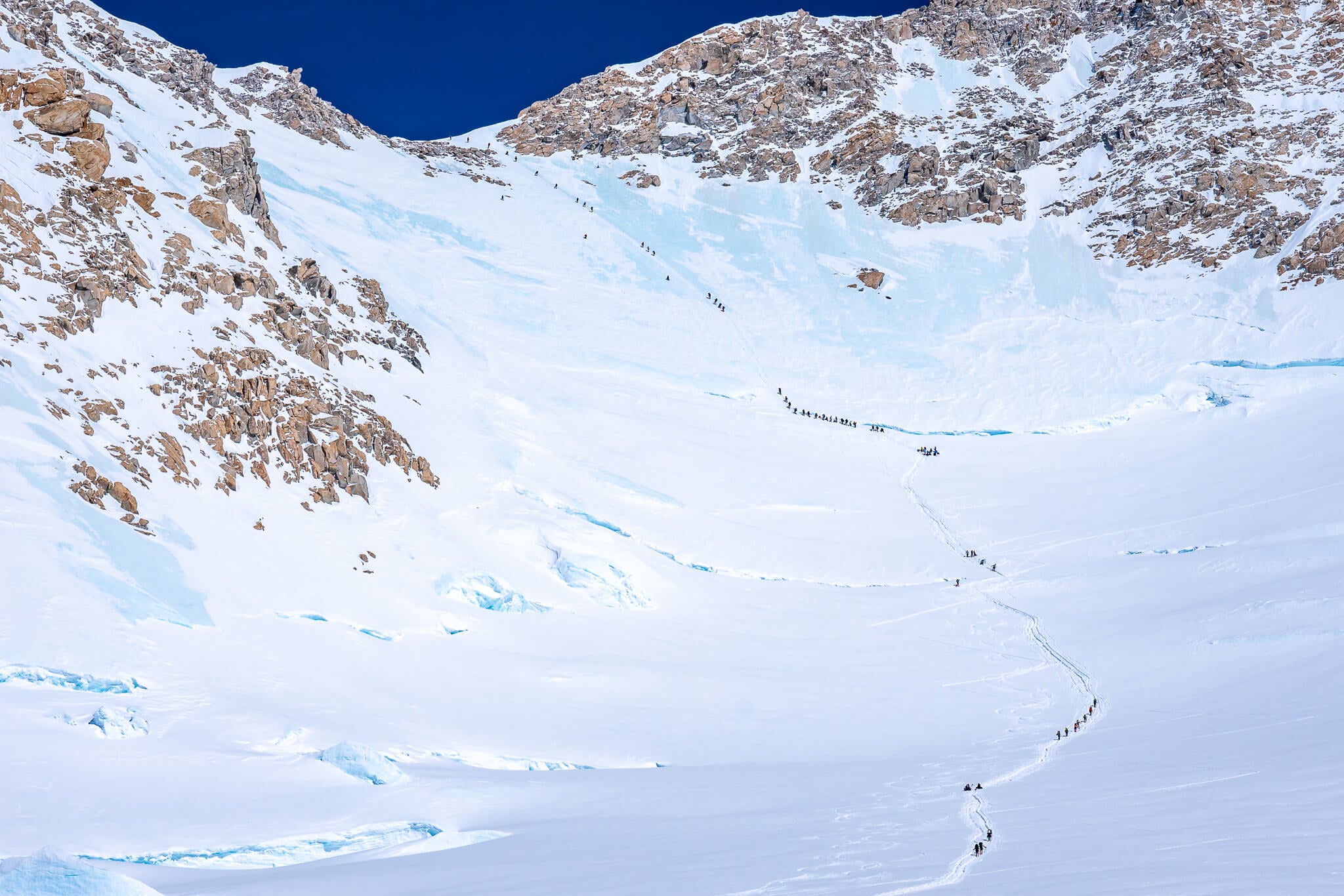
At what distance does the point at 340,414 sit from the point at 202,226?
39.7ft

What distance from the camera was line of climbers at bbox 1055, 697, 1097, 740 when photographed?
29516 mm

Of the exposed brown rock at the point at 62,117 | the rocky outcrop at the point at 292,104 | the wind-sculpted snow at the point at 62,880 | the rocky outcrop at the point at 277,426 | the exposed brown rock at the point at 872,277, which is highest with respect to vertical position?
the rocky outcrop at the point at 292,104

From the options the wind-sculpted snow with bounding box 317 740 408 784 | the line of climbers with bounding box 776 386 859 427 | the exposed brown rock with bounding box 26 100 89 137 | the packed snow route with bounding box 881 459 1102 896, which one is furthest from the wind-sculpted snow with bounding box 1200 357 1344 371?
the exposed brown rock with bounding box 26 100 89 137

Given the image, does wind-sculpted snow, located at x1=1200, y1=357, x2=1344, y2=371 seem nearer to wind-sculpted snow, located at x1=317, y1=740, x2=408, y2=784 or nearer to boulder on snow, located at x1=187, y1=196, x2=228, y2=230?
boulder on snow, located at x1=187, y1=196, x2=228, y2=230

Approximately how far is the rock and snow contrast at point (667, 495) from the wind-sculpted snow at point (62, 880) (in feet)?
0.26

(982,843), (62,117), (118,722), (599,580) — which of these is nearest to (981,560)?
(599,580)

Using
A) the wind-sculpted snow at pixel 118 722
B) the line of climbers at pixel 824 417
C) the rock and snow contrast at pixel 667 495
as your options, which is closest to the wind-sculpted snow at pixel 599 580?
the rock and snow contrast at pixel 667 495

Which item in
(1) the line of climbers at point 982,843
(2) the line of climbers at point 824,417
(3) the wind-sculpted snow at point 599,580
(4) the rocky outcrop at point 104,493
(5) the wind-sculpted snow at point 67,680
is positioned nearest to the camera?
(1) the line of climbers at point 982,843

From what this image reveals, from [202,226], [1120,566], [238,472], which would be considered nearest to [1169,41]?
[1120,566]

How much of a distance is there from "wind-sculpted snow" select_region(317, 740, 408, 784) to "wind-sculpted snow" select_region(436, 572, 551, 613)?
13250 millimetres

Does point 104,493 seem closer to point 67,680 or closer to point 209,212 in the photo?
point 67,680

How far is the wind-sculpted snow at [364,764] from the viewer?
76.8ft

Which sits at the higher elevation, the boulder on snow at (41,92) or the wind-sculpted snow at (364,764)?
the boulder on snow at (41,92)

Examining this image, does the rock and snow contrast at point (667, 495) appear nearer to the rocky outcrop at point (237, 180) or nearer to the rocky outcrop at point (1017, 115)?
the rocky outcrop at point (237, 180)
